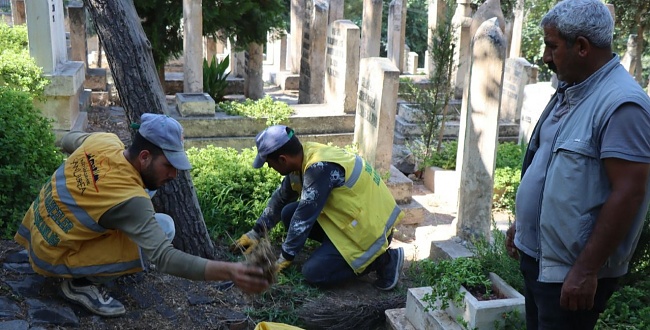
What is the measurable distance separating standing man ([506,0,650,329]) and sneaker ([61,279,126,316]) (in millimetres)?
2208

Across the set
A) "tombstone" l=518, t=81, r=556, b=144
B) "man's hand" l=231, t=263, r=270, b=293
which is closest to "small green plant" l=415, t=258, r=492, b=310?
"man's hand" l=231, t=263, r=270, b=293

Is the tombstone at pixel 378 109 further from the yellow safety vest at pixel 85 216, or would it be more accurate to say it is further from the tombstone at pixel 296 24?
the tombstone at pixel 296 24

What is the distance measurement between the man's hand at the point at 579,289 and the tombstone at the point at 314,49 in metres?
9.63

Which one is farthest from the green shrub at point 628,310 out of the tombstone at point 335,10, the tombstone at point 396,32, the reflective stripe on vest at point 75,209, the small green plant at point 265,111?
the tombstone at point 396,32

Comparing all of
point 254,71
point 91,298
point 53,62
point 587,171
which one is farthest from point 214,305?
point 254,71

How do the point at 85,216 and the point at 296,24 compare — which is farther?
the point at 296,24

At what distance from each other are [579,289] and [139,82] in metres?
3.07

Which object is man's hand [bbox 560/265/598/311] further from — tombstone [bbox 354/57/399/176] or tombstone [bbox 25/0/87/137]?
tombstone [bbox 25/0/87/137]

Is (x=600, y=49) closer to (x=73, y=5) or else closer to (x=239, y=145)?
(x=239, y=145)

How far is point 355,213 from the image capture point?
4418 millimetres

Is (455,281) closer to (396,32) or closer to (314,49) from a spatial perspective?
(314,49)

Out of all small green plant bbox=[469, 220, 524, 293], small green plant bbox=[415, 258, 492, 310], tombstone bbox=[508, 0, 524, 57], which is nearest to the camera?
small green plant bbox=[415, 258, 492, 310]

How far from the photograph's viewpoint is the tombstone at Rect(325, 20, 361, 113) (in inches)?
357

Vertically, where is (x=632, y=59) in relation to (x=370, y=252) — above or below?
above
